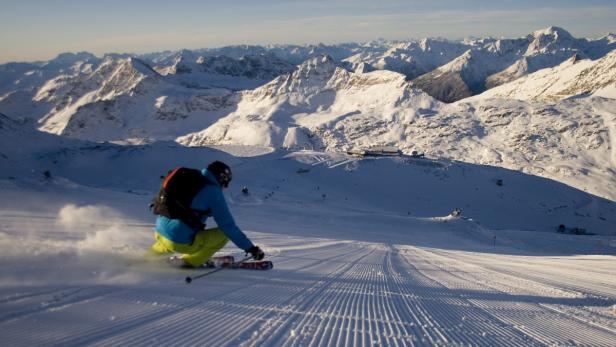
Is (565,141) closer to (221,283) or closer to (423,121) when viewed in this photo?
(423,121)

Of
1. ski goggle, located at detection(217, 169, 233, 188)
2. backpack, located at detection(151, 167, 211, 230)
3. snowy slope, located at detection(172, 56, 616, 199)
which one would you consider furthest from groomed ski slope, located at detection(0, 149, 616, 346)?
snowy slope, located at detection(172, 56, 616, 199)

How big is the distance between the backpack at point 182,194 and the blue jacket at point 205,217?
7cm

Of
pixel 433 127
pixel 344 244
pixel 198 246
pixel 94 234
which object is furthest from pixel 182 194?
pixel 433 127

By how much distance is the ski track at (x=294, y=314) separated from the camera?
418 centimetres

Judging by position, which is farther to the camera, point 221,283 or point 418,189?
point 418,189

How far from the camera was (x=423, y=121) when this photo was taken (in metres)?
134

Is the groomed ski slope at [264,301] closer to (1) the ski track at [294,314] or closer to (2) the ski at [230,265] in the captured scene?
(1) the ski track at [294,314]

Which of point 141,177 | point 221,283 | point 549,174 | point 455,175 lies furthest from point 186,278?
point 549,174

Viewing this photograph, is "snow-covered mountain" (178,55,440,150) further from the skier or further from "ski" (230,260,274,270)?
the skier

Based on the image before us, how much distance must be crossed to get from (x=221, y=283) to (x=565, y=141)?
130 meters

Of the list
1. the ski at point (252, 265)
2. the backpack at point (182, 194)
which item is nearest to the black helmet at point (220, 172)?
the backpack at point (182, 194)

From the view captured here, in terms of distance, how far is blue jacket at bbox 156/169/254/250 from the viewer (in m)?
6.38

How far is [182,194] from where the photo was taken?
6340mm

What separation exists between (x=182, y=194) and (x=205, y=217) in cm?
50
